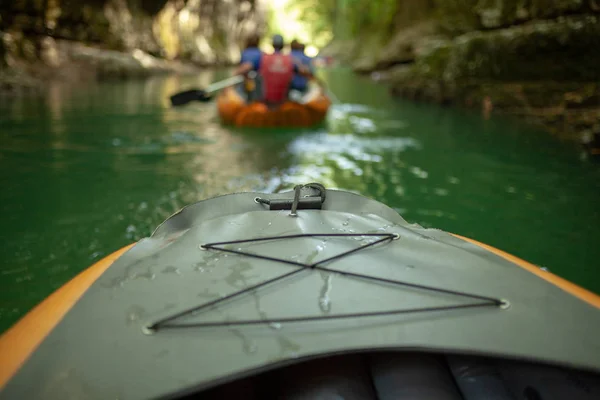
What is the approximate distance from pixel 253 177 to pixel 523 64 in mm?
6339

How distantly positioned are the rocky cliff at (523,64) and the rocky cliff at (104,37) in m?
8.70

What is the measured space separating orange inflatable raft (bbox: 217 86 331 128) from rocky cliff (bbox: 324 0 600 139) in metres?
3.52

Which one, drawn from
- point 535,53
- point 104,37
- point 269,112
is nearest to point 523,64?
point 535,53

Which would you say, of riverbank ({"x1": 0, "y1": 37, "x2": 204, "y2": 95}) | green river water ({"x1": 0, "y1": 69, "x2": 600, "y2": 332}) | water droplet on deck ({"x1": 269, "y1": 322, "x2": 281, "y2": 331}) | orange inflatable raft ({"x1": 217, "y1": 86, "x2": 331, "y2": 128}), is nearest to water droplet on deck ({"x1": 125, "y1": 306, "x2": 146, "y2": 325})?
water droplet on deck ({"x1": 269, "y1": 322, "x2": 281, "y2": 331})

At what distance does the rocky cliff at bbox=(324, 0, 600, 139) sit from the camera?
25.1ft

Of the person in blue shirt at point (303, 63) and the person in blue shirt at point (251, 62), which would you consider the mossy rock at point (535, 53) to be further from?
the person in blue shirt at point (251, 62)

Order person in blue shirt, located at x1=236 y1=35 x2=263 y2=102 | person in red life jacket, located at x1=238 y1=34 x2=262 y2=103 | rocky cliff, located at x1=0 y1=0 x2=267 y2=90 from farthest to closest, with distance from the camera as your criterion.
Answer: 1. rocky cliff, located at x1=0 y1=0 x2=267 y2=90
2. person in blue shirt, located at x1=236 y1=35 x2=263 y2=102
3. person in red life jacket, located at x1=238 y1=34 x2=262 y2=103

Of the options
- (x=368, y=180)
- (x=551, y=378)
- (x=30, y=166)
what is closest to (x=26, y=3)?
(x=30, y=166)

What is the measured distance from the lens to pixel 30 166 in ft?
15.4

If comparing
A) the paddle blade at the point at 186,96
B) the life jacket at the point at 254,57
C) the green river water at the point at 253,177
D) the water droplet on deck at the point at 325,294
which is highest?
the life jacket at the point at 254,57

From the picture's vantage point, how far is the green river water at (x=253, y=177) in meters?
3.08

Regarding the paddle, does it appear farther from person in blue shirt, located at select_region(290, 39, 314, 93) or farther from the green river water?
person in blue shirt, located at select_region(290, 39, 314, 93)

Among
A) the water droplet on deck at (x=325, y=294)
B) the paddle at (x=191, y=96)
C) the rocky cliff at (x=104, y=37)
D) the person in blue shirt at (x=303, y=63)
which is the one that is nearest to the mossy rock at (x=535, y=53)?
the person in blue shirt at (x=303, y=63)

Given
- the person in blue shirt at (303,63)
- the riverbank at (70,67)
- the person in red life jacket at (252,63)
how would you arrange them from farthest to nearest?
the riverbank at (70,67) < the person in blue shirt at (303,63) < the person in red life jacket at (252,63)
